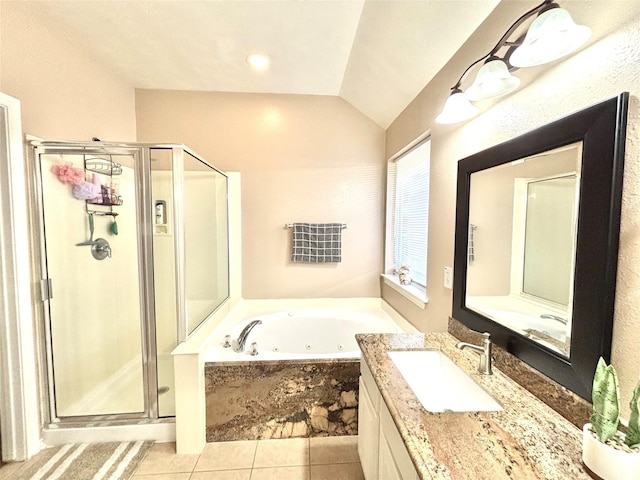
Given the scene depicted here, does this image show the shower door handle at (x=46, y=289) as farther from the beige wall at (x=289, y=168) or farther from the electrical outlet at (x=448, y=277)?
the electrical outlet at (x=448, y=277)

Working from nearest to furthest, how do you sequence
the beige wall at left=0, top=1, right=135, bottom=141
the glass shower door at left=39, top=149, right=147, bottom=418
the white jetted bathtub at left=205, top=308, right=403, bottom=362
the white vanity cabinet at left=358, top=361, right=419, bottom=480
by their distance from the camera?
the white vanity cabinet at left=358, top=361, right=419, bottom=480, the beige wall at left=0, top=1, right=135, bottom=141, the glass shower door at left=39, top=149, right=147, bottom=418, the white jetted bathtub at left=205, top=308, right=403, bottom=362

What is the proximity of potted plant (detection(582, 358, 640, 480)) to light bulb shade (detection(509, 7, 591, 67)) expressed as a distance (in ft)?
2.84

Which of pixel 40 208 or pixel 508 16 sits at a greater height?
pixel 508 16

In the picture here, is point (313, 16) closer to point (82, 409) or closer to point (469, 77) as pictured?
point (469, 77)

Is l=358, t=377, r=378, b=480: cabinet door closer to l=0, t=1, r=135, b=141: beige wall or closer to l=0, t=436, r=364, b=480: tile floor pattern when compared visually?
l=0, t=436, r=364, b=480: tile floor pattern

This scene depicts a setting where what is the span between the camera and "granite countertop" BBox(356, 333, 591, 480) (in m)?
0.66

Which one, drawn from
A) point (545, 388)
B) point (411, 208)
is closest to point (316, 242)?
point (411, 208)

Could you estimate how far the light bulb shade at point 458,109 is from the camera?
1.25 m

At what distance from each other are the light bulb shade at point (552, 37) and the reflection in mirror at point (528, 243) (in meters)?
0.28

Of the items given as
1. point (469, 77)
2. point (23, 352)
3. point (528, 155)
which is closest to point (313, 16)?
point (469, 77)

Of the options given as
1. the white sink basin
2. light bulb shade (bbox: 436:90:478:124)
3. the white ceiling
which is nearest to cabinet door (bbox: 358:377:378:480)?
the white sink basin

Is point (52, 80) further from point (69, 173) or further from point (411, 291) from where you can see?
point (411, 291)

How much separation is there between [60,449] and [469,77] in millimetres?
3113

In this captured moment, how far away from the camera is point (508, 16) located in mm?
1136
